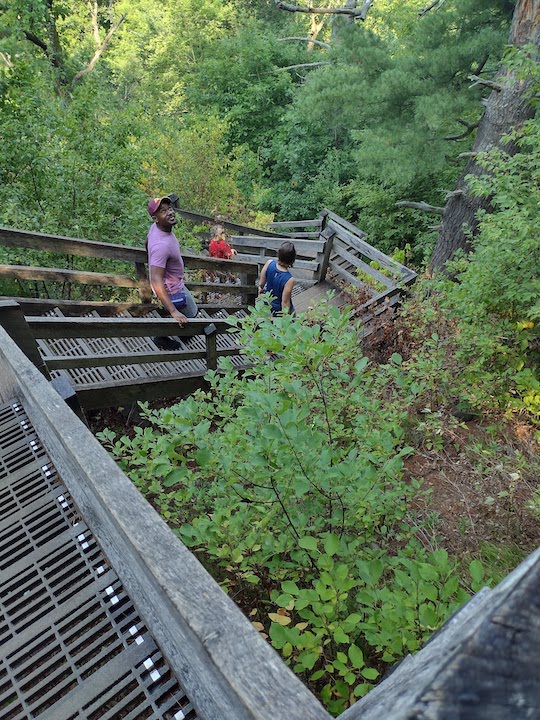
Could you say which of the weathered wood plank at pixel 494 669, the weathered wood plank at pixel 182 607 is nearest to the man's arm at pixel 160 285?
the weathered wood plank at pixel 182 607

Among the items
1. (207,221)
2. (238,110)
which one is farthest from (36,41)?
(207,221)

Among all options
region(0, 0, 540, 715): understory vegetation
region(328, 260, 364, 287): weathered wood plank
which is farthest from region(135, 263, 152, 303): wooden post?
region(328, 260, 364, 287): weathered wood plank

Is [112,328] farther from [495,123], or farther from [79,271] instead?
[495,123]

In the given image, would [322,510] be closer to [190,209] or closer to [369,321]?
[369,321]

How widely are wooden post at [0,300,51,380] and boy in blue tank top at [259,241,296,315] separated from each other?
2.86m

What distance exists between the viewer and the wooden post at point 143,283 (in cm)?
502

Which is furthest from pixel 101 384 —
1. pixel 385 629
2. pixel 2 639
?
pixel 385 629

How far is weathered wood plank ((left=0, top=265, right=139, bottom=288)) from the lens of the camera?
4.00 m

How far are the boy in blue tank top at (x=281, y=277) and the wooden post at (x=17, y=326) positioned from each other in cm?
286

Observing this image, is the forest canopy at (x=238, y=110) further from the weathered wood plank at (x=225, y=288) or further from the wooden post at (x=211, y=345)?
the wooden post at (x=211, y=345)

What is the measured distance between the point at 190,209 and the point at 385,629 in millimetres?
12548

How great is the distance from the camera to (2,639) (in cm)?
171

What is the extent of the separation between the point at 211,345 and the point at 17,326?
6.20ft

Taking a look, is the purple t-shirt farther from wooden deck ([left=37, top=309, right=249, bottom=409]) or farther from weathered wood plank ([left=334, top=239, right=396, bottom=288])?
weathered wood plank ([left=334, top=239, right=396, bottom=288])
